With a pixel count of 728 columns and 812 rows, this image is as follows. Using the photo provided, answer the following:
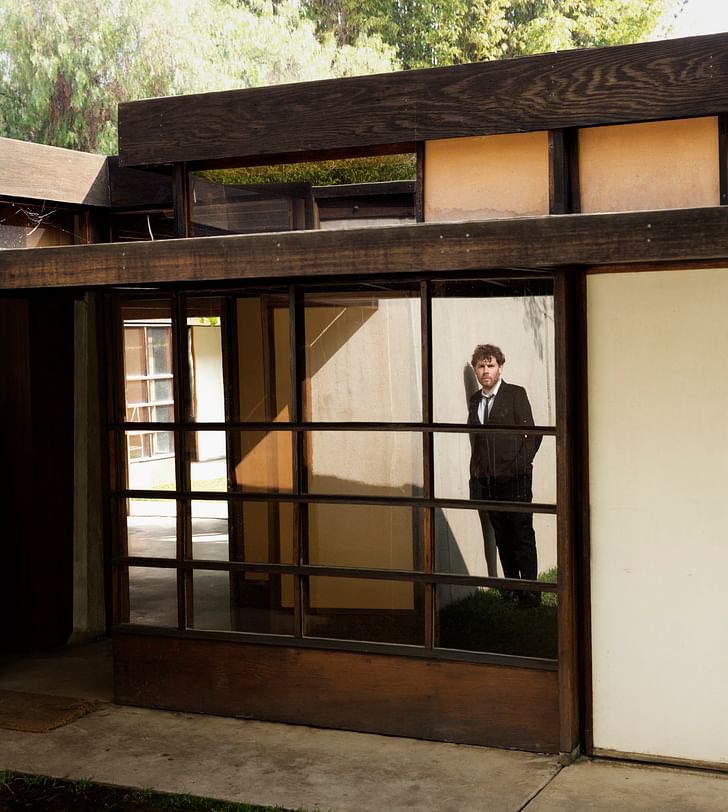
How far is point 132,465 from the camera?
19.6 feet

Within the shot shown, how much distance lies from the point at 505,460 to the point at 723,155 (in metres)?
1.59

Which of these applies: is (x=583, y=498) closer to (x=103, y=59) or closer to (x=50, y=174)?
(x=50, y=174)


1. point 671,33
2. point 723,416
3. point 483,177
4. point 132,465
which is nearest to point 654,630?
point 723,416

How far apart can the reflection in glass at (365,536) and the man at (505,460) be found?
37cm

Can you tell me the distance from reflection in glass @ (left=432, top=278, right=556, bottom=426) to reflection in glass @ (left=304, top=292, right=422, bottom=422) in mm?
119

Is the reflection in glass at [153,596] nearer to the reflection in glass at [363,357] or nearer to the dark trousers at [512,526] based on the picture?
the reflection in glass at [363,357]

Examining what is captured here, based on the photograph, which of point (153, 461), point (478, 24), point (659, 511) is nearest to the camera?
point (659, 511)

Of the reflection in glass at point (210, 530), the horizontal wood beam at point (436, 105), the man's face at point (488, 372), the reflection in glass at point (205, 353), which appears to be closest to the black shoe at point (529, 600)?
the man's face at point (488, 372)

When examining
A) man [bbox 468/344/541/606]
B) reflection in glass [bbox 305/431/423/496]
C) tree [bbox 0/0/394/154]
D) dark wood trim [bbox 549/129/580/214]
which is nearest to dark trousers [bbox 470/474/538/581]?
man [bbox 468/344/541/606]

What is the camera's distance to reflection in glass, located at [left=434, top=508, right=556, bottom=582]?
4711mm

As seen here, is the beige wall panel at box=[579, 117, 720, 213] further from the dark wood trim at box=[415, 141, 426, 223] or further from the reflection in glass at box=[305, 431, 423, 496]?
the reflection in glass at box=[305, 431, 423, 496]

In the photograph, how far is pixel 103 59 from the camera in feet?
68.0

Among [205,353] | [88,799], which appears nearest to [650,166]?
[205,353]

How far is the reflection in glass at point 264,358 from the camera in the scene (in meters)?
5.24
